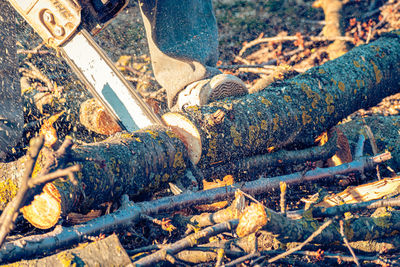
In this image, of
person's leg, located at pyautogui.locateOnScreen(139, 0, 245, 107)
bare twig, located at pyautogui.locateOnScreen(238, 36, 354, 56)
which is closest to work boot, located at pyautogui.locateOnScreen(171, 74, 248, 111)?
person's leg, located at pyautogui.locateOnScreen(139, 0, 245, 107)

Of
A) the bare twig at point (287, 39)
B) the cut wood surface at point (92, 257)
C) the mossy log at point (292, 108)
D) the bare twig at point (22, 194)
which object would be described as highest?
the bare twig at point (22, 194)

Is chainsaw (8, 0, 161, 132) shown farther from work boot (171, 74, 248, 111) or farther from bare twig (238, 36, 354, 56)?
bare twig (238, 36, 354, 56)

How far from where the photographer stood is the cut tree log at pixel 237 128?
5.70 ft

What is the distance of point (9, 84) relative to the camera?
2480 mm

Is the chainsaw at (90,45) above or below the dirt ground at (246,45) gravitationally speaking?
above

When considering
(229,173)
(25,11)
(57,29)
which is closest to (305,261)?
(229,173)

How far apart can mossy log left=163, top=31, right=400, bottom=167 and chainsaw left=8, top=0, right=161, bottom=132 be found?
1.08 ft

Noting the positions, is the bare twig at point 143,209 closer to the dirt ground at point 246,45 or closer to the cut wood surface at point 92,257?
the cut wood surface at point 92,257

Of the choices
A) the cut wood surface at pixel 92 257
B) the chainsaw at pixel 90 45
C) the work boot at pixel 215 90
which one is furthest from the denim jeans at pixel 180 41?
the cut wood surface at pixel 92 257

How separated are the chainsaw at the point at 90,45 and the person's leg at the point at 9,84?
0.91ft

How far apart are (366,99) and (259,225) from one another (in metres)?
1.98

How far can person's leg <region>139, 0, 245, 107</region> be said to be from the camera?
300cm

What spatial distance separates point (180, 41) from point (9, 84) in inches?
50.2

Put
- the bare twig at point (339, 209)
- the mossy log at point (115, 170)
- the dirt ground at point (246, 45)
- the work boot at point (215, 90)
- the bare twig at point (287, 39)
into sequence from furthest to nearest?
the bare twig at point (287, 39) < the dirt ground at point (246, 45) < the work boot at point (215, 90) < the bare twig at point (339, 209) < the mossy log at point (115, 170)
